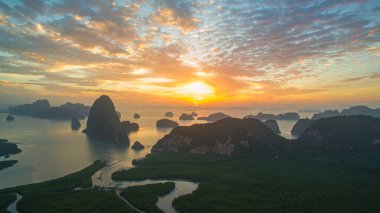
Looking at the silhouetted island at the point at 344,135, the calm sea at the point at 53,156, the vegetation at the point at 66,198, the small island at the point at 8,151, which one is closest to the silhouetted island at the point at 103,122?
the calm sea at the point at 53,156

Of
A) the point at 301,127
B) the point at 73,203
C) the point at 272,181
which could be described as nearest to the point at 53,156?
the point at 73,203

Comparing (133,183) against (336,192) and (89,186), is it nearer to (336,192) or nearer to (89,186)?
(89,186)

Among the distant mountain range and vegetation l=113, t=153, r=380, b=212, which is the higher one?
the distant mountain range

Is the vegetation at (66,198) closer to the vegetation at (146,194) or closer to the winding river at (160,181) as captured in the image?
the vegetation at (146,194)

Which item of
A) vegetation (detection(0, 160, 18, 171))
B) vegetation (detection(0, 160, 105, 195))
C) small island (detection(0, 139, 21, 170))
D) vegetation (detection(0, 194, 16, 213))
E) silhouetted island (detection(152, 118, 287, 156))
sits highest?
silhouetted island (detection(152, 118, 287, 156))

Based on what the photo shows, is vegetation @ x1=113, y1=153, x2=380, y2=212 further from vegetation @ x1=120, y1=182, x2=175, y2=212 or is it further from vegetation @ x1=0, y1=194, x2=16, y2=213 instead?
vegetation @ x1=0, y1=194, x2=16, y2=213

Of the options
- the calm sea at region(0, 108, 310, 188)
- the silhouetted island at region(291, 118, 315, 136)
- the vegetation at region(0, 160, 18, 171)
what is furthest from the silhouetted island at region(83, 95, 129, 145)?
the silhouetted island at region(291, 118, 315, 136)
